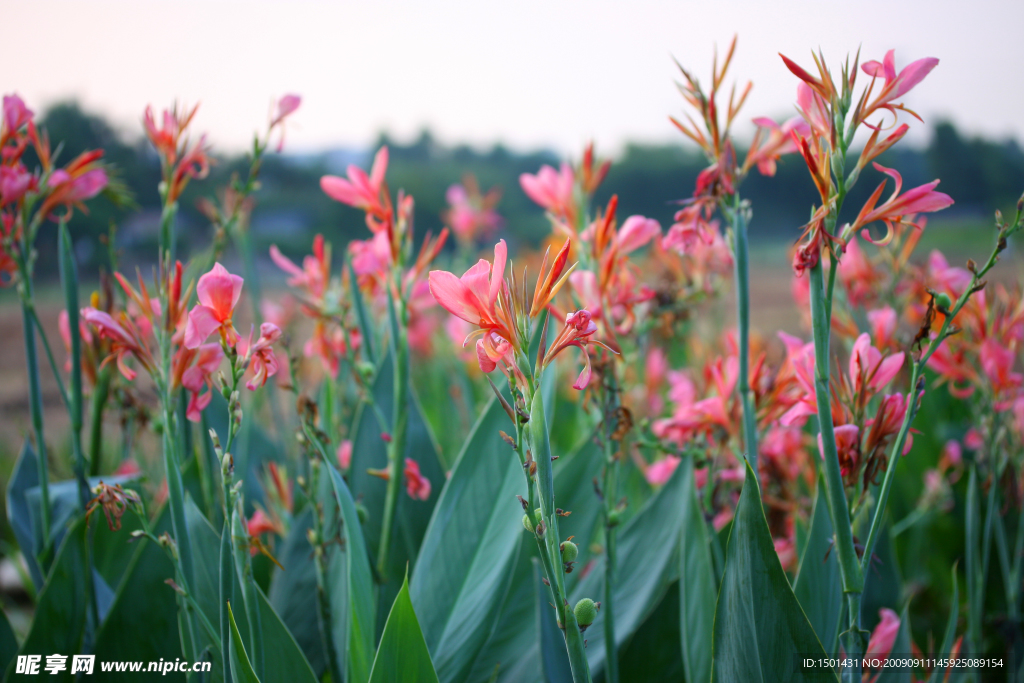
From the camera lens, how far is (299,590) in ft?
2.95

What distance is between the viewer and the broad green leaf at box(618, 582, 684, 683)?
0.77 m

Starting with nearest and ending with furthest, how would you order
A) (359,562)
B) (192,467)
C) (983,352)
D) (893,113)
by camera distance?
1. (893,113)
2. (359,562)
3. (983,352)
4. (192,467)

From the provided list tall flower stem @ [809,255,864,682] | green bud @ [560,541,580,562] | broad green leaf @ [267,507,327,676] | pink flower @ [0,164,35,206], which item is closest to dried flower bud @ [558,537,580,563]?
green bud @ [560,541,580,562]

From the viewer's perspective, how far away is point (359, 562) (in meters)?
0.62

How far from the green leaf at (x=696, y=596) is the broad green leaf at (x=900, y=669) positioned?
226mm

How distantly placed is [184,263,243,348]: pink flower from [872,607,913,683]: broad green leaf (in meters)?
0.84

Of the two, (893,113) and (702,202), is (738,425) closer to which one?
(702,202)

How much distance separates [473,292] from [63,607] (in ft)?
2.63

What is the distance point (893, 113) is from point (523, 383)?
413 millimetres

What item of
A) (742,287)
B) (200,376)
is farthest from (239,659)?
(742,287)

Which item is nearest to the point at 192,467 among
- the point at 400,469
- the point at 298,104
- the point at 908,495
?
the point at 400,469

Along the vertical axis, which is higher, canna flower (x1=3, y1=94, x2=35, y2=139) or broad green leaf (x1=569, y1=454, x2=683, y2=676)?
canna flower (x1=3, y1=94, x2=35, y2=139)

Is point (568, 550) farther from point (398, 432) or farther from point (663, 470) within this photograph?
point (663, 470)

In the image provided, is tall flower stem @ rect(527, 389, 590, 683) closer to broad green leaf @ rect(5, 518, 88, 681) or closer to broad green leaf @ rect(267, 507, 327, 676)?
broad green leaf @ rect(267, 507, 327, 676)
